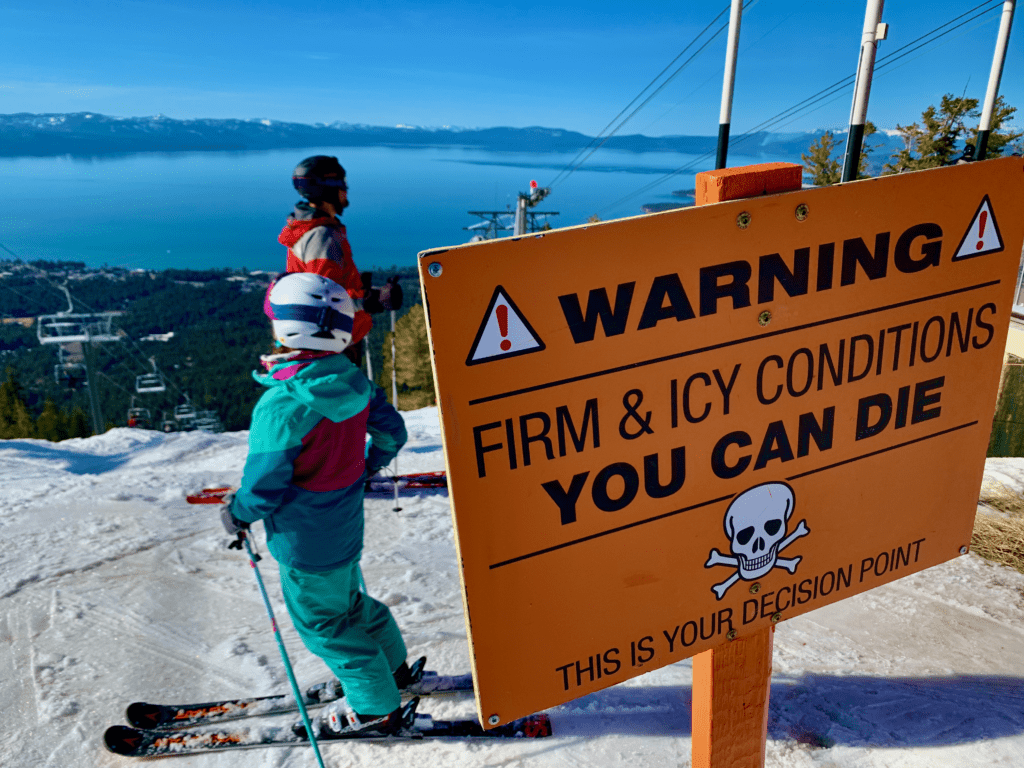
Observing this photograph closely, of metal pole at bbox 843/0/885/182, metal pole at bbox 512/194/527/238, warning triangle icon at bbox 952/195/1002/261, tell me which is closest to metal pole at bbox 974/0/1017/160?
metal pole at bbox 843/0/885/182

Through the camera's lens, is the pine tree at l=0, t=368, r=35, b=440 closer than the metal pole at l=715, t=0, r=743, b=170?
No

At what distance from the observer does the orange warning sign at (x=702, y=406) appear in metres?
0.96

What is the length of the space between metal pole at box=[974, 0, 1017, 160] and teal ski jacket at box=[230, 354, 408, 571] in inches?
408

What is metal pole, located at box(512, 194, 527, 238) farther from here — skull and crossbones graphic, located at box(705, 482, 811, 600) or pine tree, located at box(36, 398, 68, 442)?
pine tree, located at box(36, 398, 68, 442)

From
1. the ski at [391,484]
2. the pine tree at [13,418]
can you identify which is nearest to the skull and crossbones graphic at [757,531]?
the ski at [391,484]

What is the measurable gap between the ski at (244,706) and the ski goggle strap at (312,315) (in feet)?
6.29

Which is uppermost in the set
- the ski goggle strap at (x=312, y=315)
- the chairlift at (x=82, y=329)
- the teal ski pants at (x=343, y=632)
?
the ski goggle strap at (x=312, y=315)

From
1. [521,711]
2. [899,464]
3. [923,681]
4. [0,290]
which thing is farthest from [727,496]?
[0,290]

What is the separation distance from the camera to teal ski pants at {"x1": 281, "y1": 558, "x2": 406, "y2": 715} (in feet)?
8.66

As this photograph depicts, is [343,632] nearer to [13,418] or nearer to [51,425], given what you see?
[51,425]

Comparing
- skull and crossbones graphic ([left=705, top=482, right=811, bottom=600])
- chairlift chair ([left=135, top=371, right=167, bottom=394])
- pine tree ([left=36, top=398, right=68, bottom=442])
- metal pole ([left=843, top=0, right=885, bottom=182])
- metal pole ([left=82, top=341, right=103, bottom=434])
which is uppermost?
metal pole ([left=843, top=0, right=885, bottom=182])

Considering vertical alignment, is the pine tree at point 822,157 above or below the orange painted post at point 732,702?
above

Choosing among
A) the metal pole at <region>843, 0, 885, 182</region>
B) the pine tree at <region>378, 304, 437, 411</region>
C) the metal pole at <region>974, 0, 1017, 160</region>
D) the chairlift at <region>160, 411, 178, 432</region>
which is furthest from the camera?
the chairlift at <region>160, 411, 178, 432</region>

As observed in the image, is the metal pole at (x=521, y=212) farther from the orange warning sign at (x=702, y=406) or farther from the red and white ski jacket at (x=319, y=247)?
the orange warning sign at (x=702, y=406)
